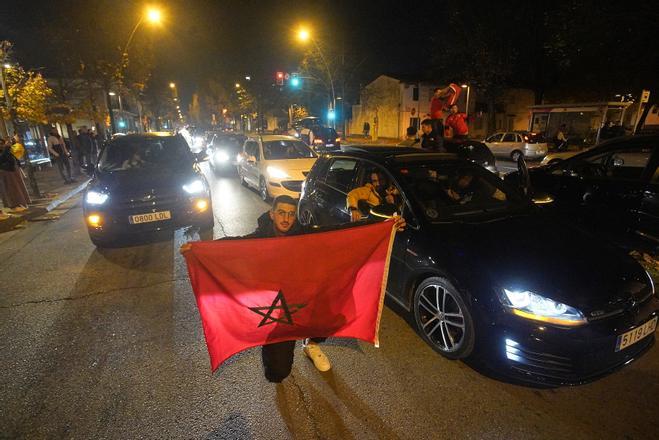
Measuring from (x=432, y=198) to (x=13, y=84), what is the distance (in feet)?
53.4

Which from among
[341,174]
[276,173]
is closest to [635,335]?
[341,174]

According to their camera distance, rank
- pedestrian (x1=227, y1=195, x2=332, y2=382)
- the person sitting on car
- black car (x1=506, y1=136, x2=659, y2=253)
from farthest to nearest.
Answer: black car (x1=506, y1=136, x2=659, y2=253) → the person sitting on car → pedestrian (x1=227, y1=195, x2=332, y2=382)

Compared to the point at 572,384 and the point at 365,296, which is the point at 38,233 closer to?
the point at 365,296

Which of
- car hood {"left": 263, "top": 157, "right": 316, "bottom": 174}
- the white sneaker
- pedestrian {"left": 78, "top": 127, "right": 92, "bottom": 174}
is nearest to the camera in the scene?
the white sneaker

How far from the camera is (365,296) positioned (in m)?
3.01

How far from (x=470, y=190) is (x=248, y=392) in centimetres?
303

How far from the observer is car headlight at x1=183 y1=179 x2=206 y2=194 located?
621 centimetres

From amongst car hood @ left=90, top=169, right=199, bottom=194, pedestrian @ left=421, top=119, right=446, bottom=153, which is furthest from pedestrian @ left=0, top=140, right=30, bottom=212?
pedestrian @ left=421, top=119, right=446, bottom=153

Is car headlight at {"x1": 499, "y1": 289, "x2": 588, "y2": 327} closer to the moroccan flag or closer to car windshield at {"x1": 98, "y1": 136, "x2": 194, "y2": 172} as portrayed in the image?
the moroccan flag

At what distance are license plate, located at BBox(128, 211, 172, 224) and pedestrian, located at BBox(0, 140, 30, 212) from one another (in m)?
5.54

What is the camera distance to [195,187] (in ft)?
20.8

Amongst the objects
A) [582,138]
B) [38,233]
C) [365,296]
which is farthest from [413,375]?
[582,138]

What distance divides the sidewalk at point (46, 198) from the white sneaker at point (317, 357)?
26.5ft

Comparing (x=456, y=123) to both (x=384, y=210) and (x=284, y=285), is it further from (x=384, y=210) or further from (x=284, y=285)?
(x=284, y=285)
